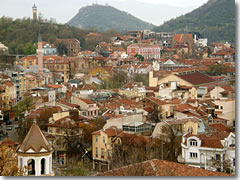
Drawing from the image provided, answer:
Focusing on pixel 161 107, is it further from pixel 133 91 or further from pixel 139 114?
pixel 133 91

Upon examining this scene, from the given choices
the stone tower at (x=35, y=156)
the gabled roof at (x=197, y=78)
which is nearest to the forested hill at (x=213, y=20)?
the gabled roof at (x=197, y=78)

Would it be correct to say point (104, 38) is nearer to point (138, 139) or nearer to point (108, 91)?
point (108, 91)

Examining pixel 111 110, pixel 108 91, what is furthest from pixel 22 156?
pixel 108 91

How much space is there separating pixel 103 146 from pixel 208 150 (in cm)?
157

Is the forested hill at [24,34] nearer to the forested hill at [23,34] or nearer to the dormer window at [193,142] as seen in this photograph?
the forested hill at [23,34]

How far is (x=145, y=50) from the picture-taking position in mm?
24859

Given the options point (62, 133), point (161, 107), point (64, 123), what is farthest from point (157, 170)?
point (161, 107)

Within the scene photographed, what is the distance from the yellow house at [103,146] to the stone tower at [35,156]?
175 cm

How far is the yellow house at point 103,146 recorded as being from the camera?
7.22m

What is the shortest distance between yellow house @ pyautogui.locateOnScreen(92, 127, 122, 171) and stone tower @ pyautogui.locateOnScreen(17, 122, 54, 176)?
5.73 feet

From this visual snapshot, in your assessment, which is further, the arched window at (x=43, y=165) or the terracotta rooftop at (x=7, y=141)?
the terracotta rooftop at (x=7, y=141)

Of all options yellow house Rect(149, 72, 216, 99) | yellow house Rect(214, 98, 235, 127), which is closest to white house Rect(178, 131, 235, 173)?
yellow house Rect(214, 98, 235, 127)

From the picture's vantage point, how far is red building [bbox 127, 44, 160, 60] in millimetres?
24500

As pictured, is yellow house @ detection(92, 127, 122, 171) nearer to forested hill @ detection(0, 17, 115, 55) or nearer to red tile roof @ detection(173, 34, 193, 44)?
forested hill @ detection(0, 17, 115, 55)
